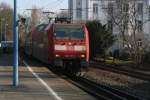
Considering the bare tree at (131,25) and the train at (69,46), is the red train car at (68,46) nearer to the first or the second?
the train at (69,46)

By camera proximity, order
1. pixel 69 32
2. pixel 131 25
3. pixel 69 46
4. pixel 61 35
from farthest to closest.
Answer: pixel 131 25, pixel 69 32, pixel 61 35, pixel 69 46

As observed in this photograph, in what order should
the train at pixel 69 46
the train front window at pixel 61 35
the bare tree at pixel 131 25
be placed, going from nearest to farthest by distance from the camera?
the train at pixel 69 46, the train front window at pixel 61 35, the bare tree at pixel 131 25

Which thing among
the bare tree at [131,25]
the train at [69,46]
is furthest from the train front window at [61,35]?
the bare tree at [131,25]

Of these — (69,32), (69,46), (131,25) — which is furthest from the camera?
(131,25)

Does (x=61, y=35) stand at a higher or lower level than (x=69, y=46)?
higher

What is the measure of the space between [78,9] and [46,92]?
89189mm

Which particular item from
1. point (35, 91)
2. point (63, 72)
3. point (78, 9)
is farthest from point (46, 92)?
point (78, 9)

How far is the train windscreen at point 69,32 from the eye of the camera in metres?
34.0

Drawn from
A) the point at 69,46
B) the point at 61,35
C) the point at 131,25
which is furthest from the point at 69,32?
the point at 131,25

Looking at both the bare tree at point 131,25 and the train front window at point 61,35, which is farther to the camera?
the bare tree at point 131,25

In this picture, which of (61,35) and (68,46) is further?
(61,35)

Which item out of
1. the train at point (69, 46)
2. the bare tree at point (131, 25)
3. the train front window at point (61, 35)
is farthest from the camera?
the bare tree at point (131, 25)

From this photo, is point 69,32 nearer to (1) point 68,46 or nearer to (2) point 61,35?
(2) point 61,35

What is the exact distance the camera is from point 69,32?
3425cm
